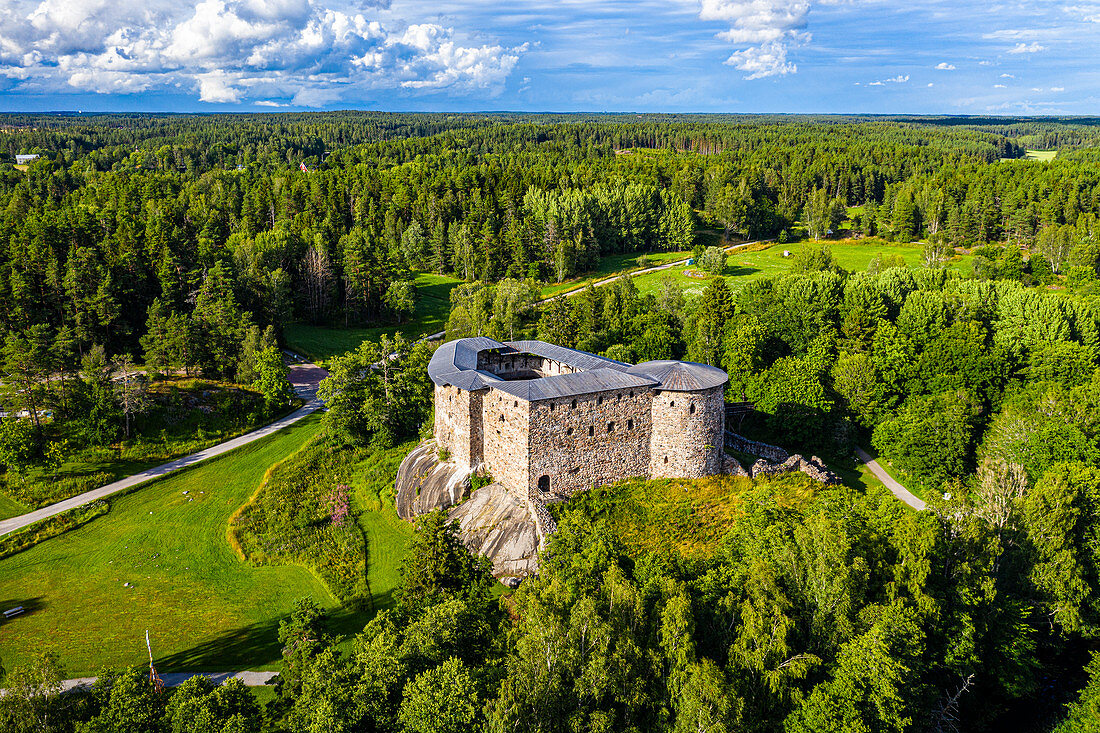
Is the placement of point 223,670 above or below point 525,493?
below

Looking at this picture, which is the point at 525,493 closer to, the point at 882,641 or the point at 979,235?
the point at 882,641

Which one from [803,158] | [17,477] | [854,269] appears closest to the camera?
[17,477]

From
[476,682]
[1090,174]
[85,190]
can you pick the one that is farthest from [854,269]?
[85,190]

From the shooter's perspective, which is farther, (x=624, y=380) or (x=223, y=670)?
(x=624, y=380)

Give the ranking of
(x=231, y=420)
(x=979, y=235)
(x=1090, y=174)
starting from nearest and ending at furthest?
(x=231, y=420), (x=979, y=235), (x=1090, y=174)

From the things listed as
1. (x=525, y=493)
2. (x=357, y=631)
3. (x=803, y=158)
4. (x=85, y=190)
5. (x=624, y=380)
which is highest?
(x=803, y=158)

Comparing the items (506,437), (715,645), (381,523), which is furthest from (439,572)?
(381,523)
